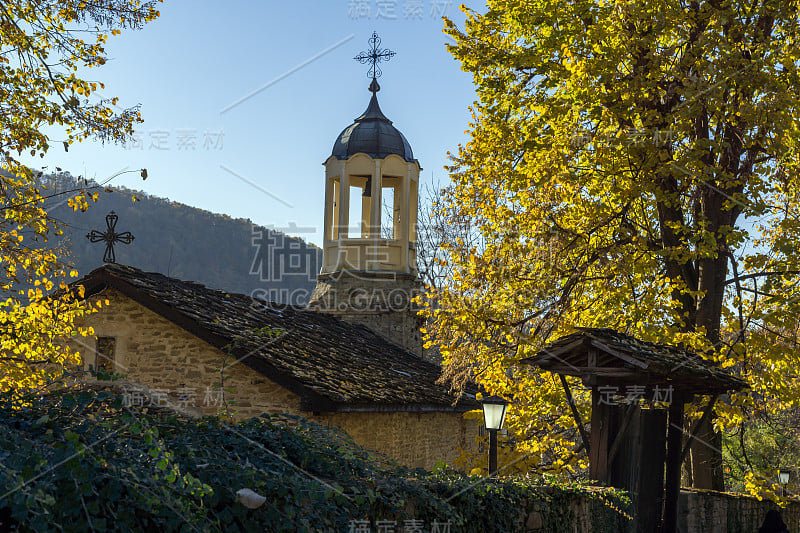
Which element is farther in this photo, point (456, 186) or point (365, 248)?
point (365, 248)

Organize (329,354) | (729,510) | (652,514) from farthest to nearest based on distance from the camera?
(329,354), (729,510), (652,514)

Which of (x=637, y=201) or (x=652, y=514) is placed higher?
(x=637, y=201)

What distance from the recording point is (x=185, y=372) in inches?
457

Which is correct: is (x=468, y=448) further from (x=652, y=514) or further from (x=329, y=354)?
(x=652, y=514)

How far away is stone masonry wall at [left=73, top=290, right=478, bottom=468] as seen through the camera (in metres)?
11.2

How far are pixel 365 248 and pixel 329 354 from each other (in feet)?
20.7

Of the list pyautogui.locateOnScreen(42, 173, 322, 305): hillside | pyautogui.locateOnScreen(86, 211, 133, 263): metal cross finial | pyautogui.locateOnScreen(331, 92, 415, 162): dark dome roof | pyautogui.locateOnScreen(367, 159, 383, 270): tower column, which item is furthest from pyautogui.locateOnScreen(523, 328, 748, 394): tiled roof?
pyautogui.locateOnScreen(42, 173, 322, 305): hillside

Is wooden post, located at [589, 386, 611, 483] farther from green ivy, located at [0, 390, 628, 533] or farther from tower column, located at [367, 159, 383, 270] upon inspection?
tower column, located at [367, 159, 383, 270]

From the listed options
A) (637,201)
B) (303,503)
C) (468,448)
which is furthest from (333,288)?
(303,503)

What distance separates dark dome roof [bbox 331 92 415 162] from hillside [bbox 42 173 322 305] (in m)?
28.4

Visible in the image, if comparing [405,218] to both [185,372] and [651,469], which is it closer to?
[185,372]

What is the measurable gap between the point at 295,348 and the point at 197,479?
31.1 feet

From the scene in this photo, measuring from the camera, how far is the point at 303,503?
14.0 feet

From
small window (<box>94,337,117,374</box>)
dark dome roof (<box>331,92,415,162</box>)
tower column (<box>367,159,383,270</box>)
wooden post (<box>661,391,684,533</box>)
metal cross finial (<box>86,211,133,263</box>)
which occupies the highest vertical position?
dark dome roof (<box>331,92,415,162</box>)
